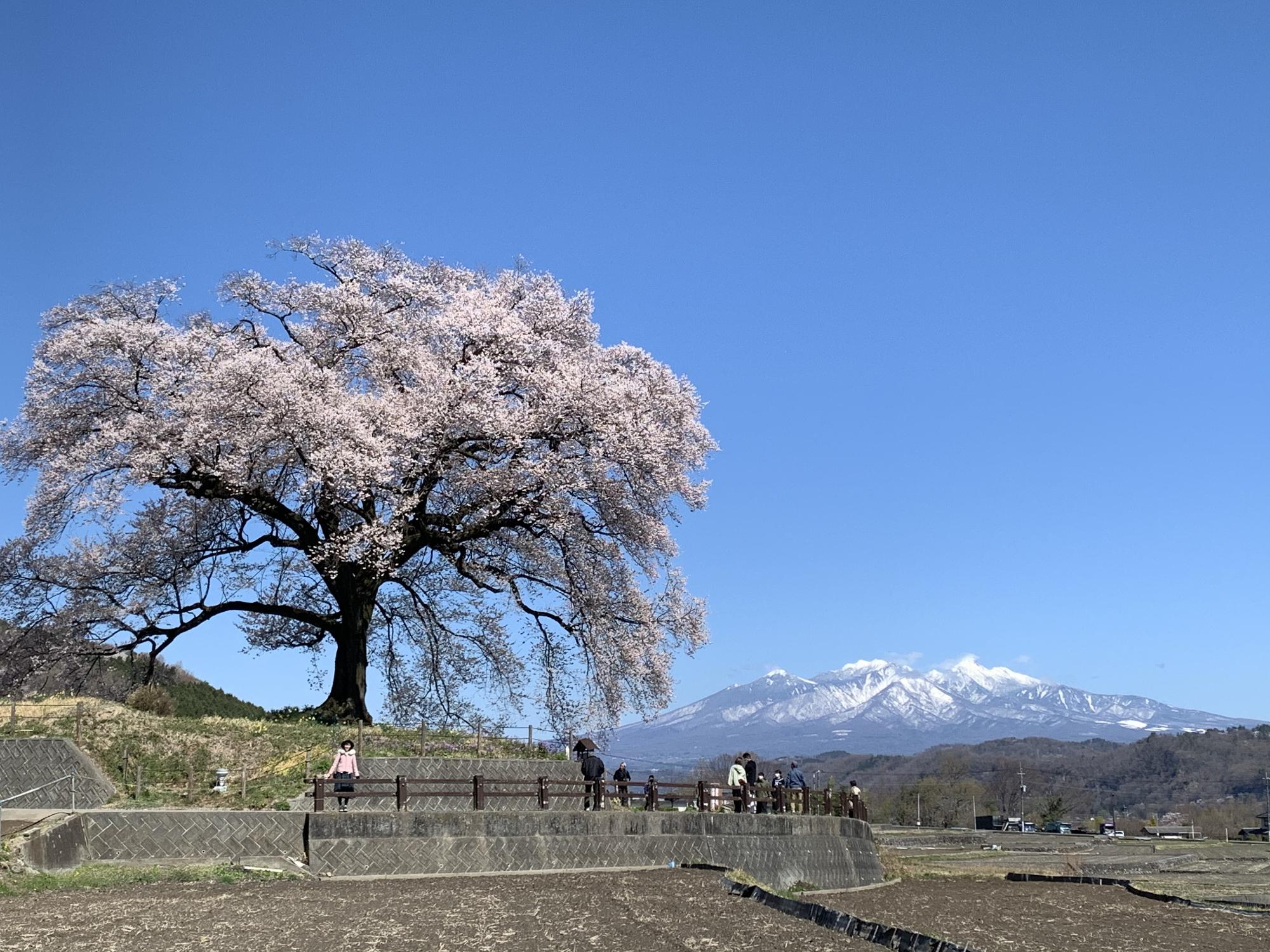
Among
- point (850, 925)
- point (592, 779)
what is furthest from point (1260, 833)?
point (850, 925)

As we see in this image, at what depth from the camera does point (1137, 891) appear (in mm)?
35938

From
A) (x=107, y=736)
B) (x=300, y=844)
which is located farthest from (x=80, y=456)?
(x=300, y=844)

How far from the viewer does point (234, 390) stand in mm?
33469

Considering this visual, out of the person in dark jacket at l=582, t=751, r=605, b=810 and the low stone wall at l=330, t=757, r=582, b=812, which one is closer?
the low stone wall at l=330, t=757, r=582, b=812

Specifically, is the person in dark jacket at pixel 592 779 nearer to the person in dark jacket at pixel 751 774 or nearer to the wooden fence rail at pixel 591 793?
the wooden fence rail at pixel 591 793

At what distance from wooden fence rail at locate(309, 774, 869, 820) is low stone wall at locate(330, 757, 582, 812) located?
0.08m

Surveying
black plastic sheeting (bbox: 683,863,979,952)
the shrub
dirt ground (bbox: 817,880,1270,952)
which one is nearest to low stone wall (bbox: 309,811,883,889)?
dirt ground (bbox: 817,880,1270,952)

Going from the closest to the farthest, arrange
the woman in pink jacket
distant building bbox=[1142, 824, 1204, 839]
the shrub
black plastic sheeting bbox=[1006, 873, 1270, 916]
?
1. the woman in pink jacket
2. black plastic sheeting bbox=[1006, 873, 1270, 916]
3. the shrub
4. distant building bbox=[1142, 824, 1204, 839]

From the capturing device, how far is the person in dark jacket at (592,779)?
29688mm

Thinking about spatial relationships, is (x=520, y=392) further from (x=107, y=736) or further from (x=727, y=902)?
(x=727, y=902)

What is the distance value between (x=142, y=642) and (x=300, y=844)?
45.0 feet

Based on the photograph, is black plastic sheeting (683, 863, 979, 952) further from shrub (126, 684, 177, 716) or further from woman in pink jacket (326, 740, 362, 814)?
shrub (126, 684, 177, 716)

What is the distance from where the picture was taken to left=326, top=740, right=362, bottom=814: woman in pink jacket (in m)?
26.3

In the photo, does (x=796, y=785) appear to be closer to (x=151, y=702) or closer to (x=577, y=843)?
(x=577, y=843)
